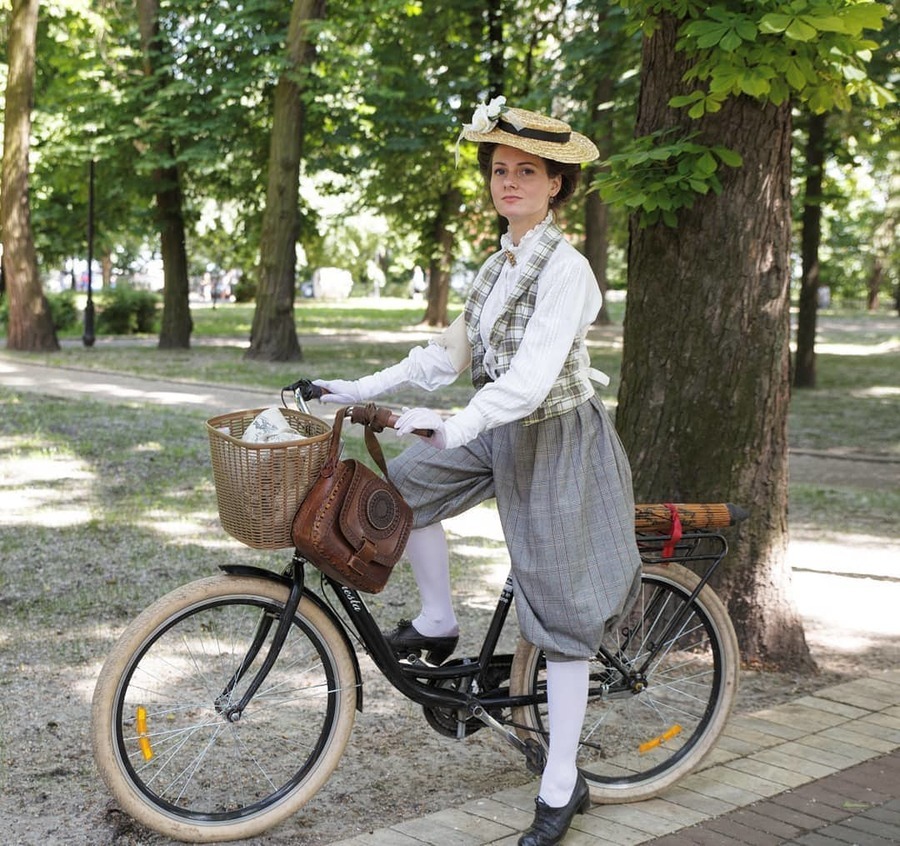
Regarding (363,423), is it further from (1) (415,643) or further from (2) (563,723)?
(2) (563,723)

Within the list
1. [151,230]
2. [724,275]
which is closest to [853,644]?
[724,275]

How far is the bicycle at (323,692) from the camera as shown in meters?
3.41

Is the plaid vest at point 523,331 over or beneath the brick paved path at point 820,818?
over

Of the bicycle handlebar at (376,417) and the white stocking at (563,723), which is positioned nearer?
the bicycle handlebar at (376,417)

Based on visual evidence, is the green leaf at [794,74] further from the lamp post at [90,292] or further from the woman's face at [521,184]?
the lamp post at [90,292]

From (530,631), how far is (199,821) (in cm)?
103

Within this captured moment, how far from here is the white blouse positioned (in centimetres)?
315

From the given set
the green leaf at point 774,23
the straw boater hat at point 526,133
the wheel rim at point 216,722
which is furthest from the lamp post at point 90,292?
the straw boater hat at point 526,133

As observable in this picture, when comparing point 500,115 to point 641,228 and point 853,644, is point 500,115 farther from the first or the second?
point 853,644

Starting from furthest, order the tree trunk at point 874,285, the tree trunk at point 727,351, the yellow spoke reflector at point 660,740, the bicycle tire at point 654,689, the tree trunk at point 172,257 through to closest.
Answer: the tree trunk at point 874,285
the tree trunk at point 172,257
the tree trunk at point 727,351
the yellow spoke reflector at point 660,740
the bicycle tire at point 654,689

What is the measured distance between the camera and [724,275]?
16.6 ft

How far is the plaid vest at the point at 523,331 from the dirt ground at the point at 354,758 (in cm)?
129

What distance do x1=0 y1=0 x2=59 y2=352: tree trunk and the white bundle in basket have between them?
19.8 metres

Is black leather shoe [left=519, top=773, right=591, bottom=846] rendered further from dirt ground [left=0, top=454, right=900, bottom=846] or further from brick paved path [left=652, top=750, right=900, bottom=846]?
dirt ground [left=0, top=454, right=900, bottom=846]
